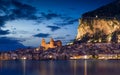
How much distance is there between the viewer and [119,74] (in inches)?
4840

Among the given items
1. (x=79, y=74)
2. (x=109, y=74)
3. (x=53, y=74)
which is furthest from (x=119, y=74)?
(x=53, y=74)

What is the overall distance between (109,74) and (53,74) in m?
20.9

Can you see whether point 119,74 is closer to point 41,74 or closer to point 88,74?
point 88,74

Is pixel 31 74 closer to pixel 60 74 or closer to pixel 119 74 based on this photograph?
pixel 60 74

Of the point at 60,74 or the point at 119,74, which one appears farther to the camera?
the point at 60,74

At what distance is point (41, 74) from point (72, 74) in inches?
443

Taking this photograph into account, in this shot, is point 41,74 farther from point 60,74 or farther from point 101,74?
point 101,74

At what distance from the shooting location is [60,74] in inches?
5295

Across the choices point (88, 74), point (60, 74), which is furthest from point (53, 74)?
point (88, 74)

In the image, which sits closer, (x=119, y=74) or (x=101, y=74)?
(x=119, y=74)

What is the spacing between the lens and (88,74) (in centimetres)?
13138

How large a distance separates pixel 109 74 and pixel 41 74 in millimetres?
24521

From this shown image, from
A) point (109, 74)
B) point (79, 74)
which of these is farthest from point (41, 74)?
point (109, 74)

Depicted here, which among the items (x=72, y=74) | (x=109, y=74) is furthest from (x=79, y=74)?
(x=109, y=74)
